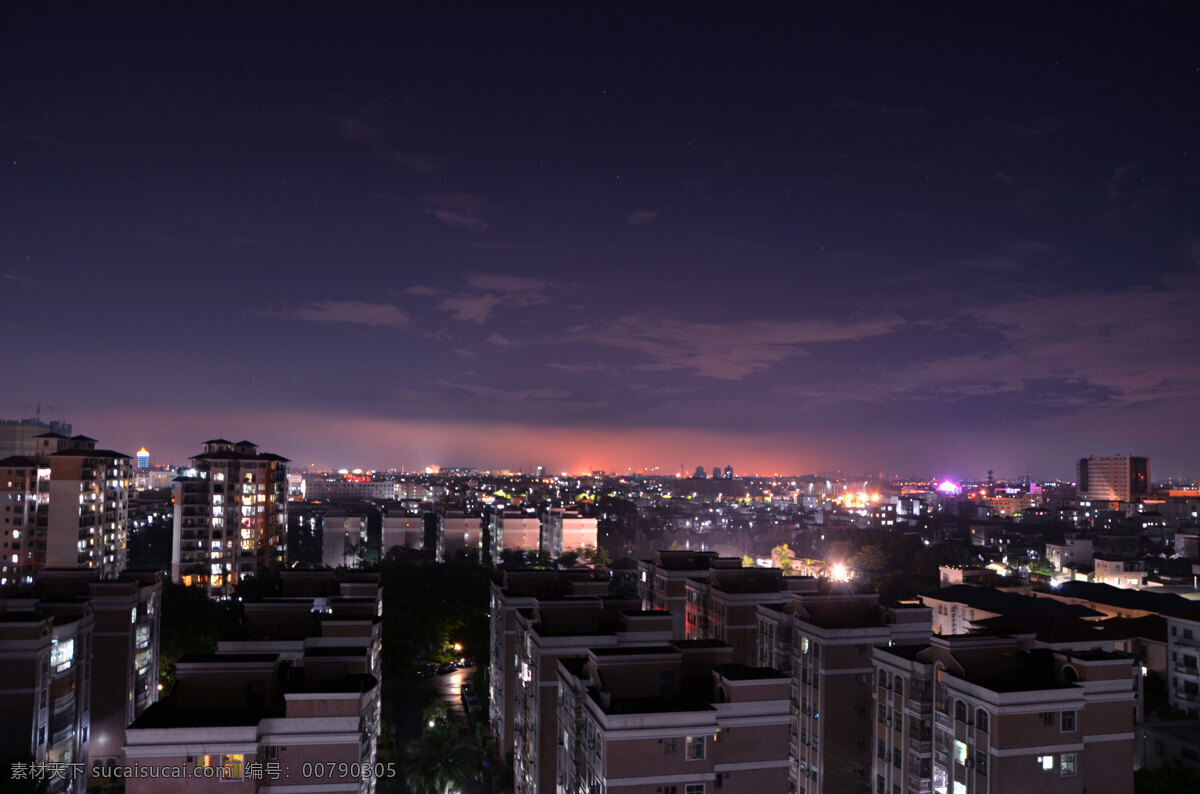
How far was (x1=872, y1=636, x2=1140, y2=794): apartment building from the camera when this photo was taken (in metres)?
15.3

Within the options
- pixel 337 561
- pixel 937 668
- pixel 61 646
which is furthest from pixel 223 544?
pixel 937 668

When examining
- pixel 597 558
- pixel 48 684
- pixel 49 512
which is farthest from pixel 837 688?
pixel 49 512

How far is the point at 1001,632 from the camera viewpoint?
18203 millimetres

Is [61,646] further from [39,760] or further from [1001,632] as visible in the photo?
[1001,632]

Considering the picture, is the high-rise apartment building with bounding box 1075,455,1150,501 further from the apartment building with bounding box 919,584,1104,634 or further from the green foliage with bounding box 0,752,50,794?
the green foliage with bounding box 0,752,50,794

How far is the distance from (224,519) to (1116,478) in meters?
140

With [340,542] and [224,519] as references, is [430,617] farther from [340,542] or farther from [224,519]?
[340,542]

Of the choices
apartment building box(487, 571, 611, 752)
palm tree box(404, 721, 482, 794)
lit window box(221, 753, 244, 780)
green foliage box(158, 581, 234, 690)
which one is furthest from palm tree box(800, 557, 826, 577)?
lit window box(221, 753, 244, 780)

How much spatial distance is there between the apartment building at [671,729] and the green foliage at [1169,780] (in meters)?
11.6

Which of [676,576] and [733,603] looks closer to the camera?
[733,603]

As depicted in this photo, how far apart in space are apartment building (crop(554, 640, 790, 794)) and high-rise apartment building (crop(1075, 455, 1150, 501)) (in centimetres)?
13869

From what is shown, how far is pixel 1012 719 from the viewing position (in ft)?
50.2

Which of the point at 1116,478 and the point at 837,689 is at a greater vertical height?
the point at 1116,478

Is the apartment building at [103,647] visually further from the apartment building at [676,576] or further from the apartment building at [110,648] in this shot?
the apartment building at [676,576]
